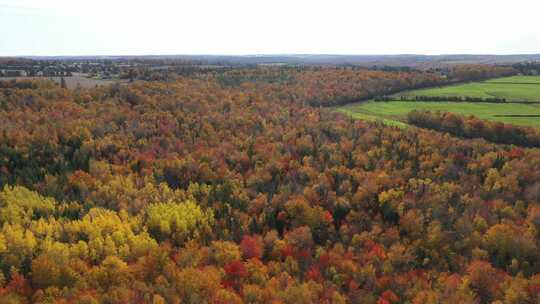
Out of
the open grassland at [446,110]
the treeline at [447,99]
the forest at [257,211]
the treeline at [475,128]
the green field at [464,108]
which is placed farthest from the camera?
the treeline at [447,99]

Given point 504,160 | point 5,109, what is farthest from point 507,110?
point 5,109

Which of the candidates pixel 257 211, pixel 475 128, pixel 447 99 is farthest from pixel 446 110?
pixel 257 211

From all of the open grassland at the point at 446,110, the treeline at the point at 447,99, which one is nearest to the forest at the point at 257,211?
the open grassland at the point at 446,110

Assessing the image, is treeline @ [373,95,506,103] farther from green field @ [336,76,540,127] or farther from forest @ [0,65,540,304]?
forest @ [0,65,540,304]

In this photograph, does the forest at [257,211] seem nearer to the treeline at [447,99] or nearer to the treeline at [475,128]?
the treeline at [475,128]

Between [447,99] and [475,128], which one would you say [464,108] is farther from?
[475,128]

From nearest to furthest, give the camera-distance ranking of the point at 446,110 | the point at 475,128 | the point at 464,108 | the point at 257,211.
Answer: the point at 257,211 < the point at 475,128 < the point at 446,110 < the point at 464,108

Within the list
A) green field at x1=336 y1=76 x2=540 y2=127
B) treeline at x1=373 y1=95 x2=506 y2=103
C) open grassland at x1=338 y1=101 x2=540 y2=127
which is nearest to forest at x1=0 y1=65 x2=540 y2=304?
open grassland at x1=338 y1=101 x2=540 y2=127

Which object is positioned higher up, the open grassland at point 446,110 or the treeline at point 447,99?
the treeline at point 447,99
